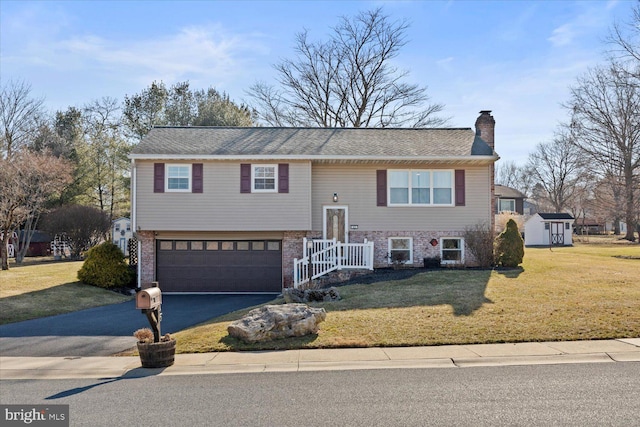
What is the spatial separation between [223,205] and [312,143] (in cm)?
437

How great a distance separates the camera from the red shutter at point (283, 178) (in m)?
19.4

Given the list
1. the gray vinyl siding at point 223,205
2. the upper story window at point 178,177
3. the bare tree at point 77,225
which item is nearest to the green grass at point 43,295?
the gray vinyl siding at point 223,205

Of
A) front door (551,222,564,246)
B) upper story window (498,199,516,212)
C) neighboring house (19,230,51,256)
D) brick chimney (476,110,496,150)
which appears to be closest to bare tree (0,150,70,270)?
neighboring house (19,230,51,256)

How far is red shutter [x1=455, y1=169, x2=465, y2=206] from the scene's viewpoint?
19969mm

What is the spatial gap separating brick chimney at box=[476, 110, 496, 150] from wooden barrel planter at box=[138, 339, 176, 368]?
1658 cm

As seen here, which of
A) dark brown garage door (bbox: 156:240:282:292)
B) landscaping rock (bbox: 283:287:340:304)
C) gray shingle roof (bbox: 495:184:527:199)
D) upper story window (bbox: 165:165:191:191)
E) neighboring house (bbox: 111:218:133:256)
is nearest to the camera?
landscaping rock (bbox: 283:287:340:304)

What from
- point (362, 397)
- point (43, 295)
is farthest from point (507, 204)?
point (362, 397)

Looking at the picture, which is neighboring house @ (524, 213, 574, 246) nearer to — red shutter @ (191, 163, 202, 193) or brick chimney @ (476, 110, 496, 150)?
brick chimney @ (476, 110, 496, 150)

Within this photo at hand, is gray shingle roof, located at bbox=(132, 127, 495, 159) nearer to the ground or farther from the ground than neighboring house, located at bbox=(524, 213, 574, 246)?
farther from the ground

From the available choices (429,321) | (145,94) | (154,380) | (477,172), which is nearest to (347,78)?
(145,94)

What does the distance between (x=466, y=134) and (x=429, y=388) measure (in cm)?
1718

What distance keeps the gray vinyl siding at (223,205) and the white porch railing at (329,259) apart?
115 centimetres

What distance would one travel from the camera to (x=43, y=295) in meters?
17.3

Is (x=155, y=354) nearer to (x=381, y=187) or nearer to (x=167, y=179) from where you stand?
(x=167, y=179)
